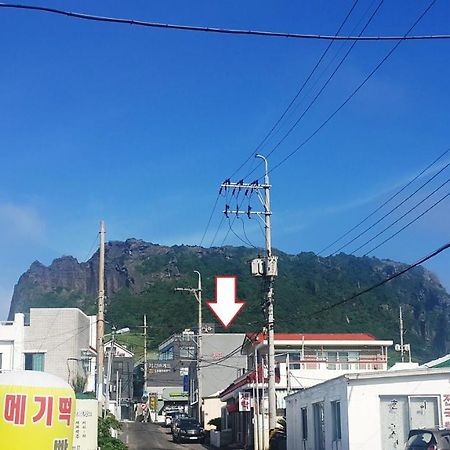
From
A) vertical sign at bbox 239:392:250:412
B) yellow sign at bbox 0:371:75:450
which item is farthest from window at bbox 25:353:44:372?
yellow sign at bbox 0:371:75:450

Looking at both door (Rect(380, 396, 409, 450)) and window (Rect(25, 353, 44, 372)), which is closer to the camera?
door (Rect(380, 396, 409, 450))

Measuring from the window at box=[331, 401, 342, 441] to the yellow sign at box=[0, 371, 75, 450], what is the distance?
42.3 feet

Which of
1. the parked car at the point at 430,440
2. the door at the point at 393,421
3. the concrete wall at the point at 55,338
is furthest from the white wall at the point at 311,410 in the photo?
the concrete wall at the point at 55,338

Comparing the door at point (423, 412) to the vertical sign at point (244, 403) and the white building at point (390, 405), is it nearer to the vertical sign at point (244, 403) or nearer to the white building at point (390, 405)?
the white building at point (390, 405)

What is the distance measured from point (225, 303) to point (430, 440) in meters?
11.6

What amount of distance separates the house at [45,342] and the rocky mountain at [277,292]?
39.2 feet

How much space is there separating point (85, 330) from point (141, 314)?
34764 mm

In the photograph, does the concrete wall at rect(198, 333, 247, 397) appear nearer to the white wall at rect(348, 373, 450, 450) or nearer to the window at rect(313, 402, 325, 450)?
the window at rect(313, 402, 325, 450)

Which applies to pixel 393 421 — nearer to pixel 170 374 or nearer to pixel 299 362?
pixel 299 362

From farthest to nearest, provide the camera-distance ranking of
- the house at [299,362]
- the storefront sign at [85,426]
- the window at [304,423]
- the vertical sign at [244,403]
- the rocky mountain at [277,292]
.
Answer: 1. the rocky mountain at [277,292]
2. the house at [299,362]
3. the vertical sign at [244,403]
4. the window at [304,423]
5. the storefront sign at [85,426]

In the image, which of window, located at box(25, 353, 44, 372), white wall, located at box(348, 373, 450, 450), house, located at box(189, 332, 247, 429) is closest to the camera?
→ white wall, located at box(348, 373, 450, 450)

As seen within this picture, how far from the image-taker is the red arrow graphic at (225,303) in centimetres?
2706

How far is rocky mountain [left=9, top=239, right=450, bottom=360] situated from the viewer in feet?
160

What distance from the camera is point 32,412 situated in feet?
47.5
